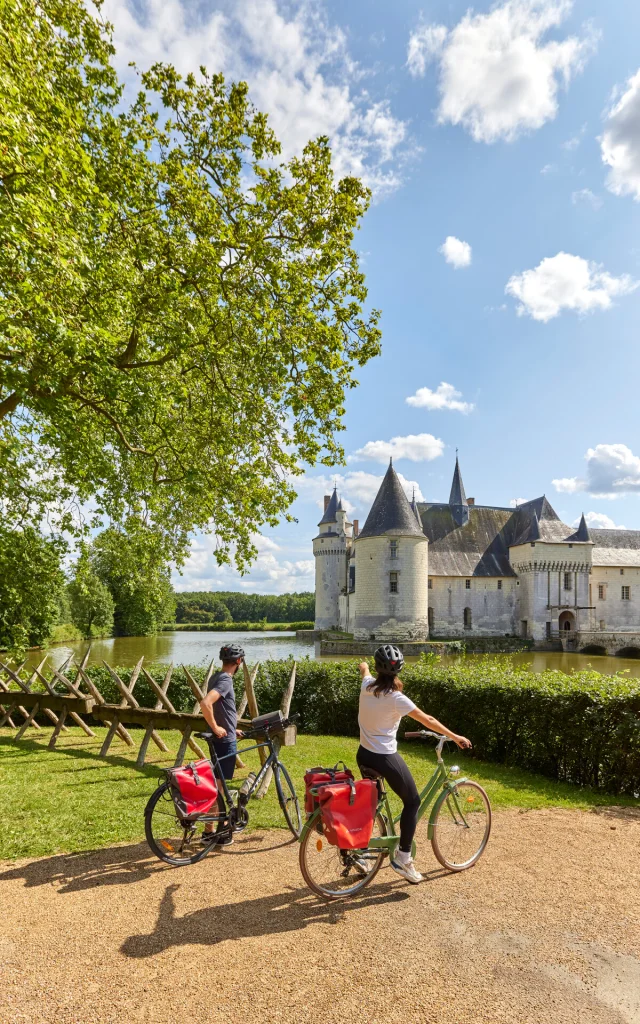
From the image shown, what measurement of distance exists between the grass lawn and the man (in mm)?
900

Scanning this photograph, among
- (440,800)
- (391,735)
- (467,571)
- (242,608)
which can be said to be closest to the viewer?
(391,735)

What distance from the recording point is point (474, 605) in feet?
155

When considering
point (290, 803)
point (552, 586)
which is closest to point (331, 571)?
point (552, 586)

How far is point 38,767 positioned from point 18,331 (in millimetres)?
5869

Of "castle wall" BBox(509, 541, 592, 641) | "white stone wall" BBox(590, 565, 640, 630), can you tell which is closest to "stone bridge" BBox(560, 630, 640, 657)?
"castle wall" BBox(509, 541, 592, 641)

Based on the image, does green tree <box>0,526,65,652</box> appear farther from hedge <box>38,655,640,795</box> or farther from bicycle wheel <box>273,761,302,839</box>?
bicycle wheel <box>273,761,302,839</box>

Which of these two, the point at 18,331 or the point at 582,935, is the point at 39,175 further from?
the point at 582,935

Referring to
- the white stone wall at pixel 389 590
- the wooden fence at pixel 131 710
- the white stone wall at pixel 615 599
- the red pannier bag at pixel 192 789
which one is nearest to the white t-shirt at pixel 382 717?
the red pannier bag at pixel 192 789

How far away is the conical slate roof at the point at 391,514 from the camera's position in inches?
1559

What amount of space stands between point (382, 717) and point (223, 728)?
1.75 meters

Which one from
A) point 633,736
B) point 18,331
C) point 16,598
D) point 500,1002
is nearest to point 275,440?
point 16,598

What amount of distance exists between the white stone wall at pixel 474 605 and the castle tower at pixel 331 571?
8842 millimetres

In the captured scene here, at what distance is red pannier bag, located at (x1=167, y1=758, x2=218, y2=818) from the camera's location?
4.48 m

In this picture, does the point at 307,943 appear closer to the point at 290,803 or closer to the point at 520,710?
the point at 290,803
